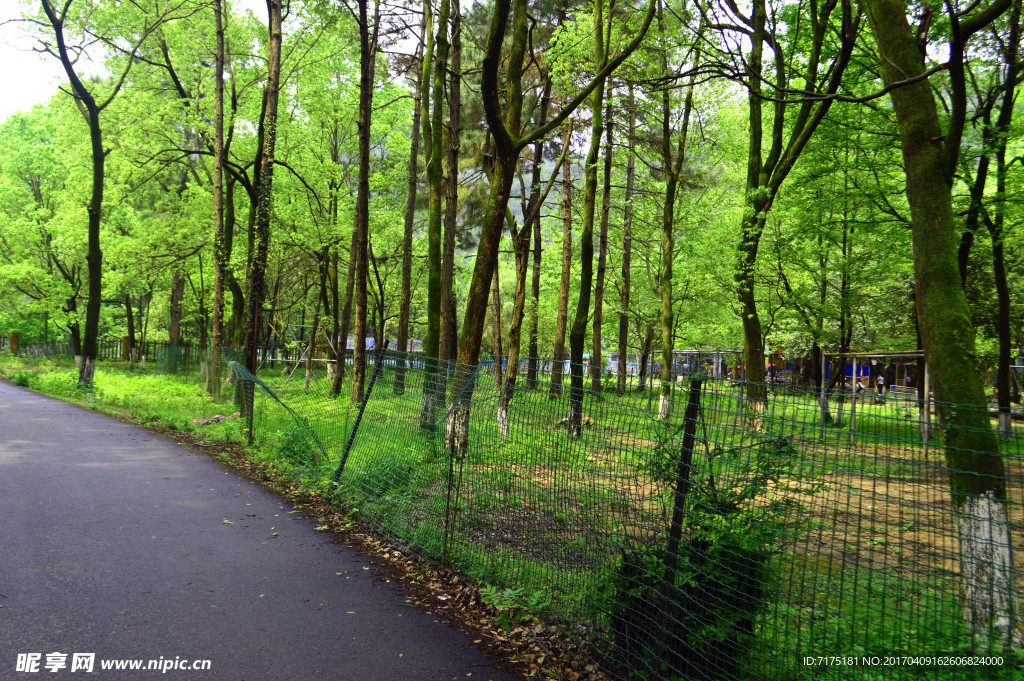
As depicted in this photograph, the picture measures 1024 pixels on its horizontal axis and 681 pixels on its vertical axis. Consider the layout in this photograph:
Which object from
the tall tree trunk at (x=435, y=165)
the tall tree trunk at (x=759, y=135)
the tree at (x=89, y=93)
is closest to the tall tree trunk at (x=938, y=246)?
the tall tree trunk at (x=759, y=135)

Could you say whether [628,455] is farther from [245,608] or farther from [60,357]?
[60,357]

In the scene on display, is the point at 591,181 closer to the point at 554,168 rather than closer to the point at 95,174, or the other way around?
the point at 554,168

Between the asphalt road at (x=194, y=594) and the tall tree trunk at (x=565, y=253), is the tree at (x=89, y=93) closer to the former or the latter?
the tall tree trunk at (x=565, y=253)

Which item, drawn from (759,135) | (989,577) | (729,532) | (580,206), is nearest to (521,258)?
(759,135)

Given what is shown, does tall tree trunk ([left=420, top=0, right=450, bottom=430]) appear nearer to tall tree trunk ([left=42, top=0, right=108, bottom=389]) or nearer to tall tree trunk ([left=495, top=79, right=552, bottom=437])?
tall tree trunk ([left=495, top=79, right=552, bottom=437])

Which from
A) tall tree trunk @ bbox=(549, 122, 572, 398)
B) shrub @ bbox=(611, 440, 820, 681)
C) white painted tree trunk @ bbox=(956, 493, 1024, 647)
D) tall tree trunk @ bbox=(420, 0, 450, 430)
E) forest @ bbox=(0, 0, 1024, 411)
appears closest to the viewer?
white painted tree trunk @ bbox=(956, 493, 1024, 647)

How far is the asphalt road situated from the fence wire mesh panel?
0.83 metres

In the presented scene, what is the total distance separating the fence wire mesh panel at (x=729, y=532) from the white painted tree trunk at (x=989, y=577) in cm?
3

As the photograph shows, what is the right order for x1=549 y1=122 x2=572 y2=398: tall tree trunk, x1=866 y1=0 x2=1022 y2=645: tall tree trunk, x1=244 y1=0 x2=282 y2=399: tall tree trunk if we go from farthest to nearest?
x1=549 y1=122 x2=572 y2=398: tall tree trunk, x1=244 y1=0 x2=282 y2=399: tall tree trunk, x1=866 y1=0 x2=1022 y2=645: tall tree trunk

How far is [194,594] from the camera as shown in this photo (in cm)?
516

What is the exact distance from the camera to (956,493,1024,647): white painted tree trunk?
262 cm

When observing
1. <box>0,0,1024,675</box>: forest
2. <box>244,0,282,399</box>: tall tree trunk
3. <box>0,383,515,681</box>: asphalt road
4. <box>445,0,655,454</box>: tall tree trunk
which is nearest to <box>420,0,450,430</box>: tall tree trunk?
<box>0,0,1024,675</box>: forest

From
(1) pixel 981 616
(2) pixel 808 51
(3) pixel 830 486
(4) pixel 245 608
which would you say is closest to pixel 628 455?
(3) pixel 830 486

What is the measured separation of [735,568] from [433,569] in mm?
3013
